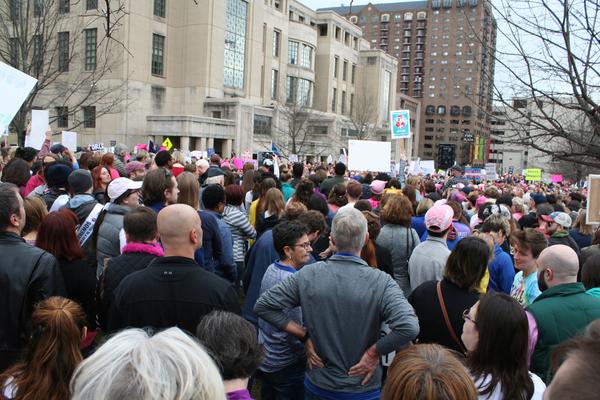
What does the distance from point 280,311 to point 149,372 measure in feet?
7.38

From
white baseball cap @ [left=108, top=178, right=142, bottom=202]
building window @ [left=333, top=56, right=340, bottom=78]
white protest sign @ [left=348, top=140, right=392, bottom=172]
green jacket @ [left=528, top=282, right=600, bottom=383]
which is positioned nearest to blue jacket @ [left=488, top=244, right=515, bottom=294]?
green jacket @ [left=528, top=282, right=600, bottom=383]

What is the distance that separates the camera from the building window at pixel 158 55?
4594 centimetres

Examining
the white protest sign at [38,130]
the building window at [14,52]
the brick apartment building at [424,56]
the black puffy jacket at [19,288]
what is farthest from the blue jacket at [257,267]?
the brick apartment building at [424,56]

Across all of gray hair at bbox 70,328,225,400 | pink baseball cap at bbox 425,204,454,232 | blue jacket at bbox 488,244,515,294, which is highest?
pink baseball cap at bbox 425,204,454,232

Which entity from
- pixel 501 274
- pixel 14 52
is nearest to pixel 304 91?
pixel 14 52

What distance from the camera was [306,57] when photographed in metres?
65.4

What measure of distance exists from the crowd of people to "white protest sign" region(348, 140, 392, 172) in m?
9.42

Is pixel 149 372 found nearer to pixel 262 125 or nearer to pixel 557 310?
pixel 557 310

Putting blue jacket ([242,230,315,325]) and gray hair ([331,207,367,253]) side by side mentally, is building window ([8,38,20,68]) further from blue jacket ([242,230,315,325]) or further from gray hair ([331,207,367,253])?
gray hair ([331,207,367,253])

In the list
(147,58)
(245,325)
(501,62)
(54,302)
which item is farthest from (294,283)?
(147,58)

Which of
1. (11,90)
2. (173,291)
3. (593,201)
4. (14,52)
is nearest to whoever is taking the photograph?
(173,291)

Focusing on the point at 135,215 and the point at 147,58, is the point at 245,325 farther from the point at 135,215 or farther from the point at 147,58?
the point at 147,58

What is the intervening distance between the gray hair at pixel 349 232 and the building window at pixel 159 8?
46.7 m

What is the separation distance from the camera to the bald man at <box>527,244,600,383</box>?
133 inches
